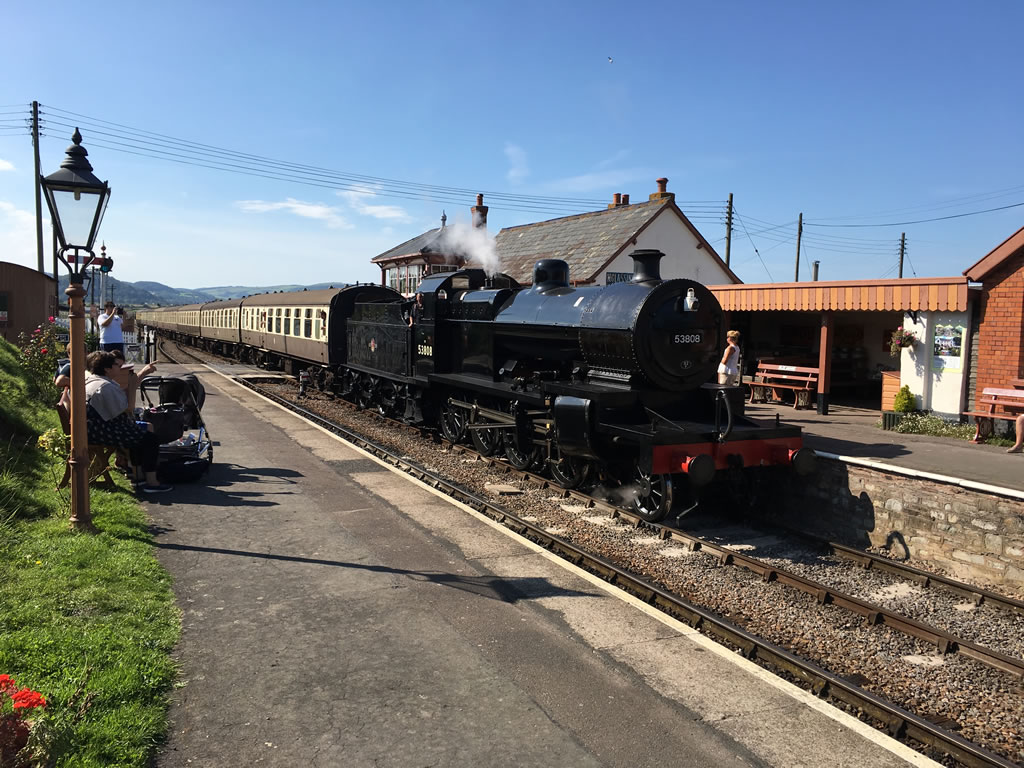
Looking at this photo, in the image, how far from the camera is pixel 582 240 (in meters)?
24.0

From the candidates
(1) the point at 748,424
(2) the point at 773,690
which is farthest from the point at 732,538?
(2) the point at 773,690

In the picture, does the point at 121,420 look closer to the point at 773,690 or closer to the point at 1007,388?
the point at 773,690

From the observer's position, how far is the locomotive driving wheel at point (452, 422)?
12.4m

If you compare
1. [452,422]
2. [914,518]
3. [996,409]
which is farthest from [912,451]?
[452,422]

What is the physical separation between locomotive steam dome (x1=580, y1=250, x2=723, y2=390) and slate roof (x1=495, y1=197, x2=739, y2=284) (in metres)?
12.1

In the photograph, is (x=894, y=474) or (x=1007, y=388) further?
(x=1007, y=388)

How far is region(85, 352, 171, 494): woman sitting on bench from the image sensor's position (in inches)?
288

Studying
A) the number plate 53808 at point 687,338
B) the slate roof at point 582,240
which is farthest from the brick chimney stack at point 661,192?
the number plate 53808 at point 687,338

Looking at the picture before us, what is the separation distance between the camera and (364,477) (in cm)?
965

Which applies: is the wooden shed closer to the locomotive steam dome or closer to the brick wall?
the locomotive steam dome

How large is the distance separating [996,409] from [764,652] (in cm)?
855

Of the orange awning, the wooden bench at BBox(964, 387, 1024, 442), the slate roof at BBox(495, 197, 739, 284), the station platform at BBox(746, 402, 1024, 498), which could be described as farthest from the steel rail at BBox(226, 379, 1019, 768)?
the slate roof at BBox(495, 197, 739, 284)

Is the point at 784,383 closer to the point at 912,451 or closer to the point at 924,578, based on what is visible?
the point at 912,451

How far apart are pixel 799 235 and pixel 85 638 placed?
43758mm
